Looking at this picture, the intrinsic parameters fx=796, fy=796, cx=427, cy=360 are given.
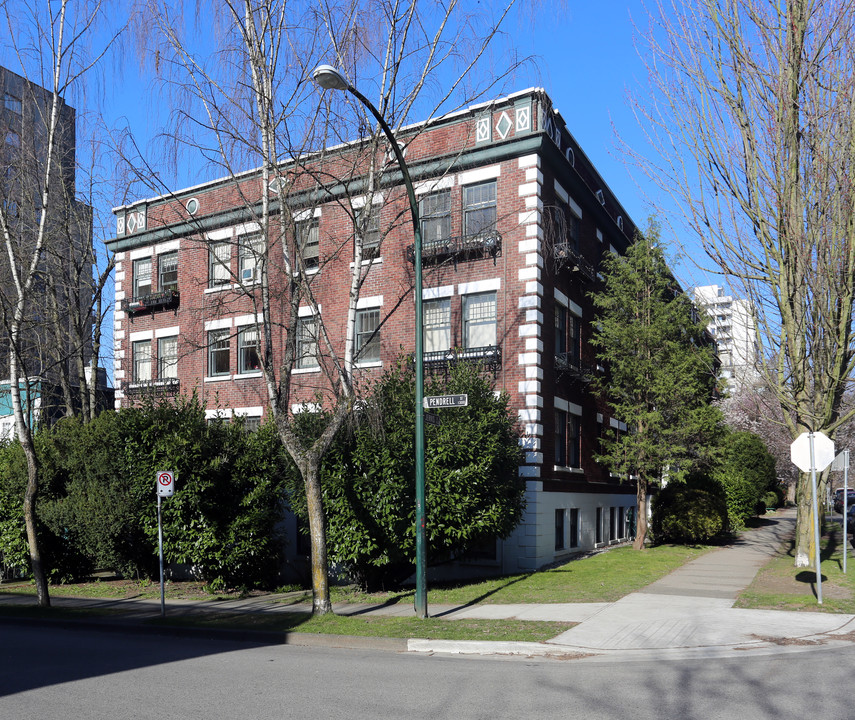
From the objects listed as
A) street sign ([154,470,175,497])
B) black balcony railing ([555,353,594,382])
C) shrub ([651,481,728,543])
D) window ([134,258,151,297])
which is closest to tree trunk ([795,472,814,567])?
shrub ([651,481,728,543])

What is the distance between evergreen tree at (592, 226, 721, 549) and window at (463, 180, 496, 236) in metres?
5.00

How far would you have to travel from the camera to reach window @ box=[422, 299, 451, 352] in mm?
22250

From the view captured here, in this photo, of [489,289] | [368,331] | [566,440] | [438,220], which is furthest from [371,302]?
[566,440]

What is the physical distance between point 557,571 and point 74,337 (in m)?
16.5

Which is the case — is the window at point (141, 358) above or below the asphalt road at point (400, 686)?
above

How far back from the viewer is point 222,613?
606 inches

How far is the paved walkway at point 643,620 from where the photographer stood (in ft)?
35.0

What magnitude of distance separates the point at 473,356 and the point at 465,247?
295 centimetres

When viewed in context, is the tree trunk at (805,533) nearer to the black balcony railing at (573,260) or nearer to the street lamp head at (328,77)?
the black balcony railing at (573,260)

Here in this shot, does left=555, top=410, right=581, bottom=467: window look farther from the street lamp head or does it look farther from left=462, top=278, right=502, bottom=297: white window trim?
the street lamp head

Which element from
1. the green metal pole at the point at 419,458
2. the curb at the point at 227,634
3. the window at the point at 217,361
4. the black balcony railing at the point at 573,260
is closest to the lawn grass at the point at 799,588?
the green metal pole at the point at 419,458

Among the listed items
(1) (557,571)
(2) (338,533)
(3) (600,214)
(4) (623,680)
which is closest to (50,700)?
(4) (623,680)

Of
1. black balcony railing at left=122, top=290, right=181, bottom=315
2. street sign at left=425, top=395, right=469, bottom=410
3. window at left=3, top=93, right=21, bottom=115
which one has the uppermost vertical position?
window at left=3, top=93, right=21, bottom=115

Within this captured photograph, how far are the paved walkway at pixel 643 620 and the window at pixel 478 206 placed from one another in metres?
10.4
